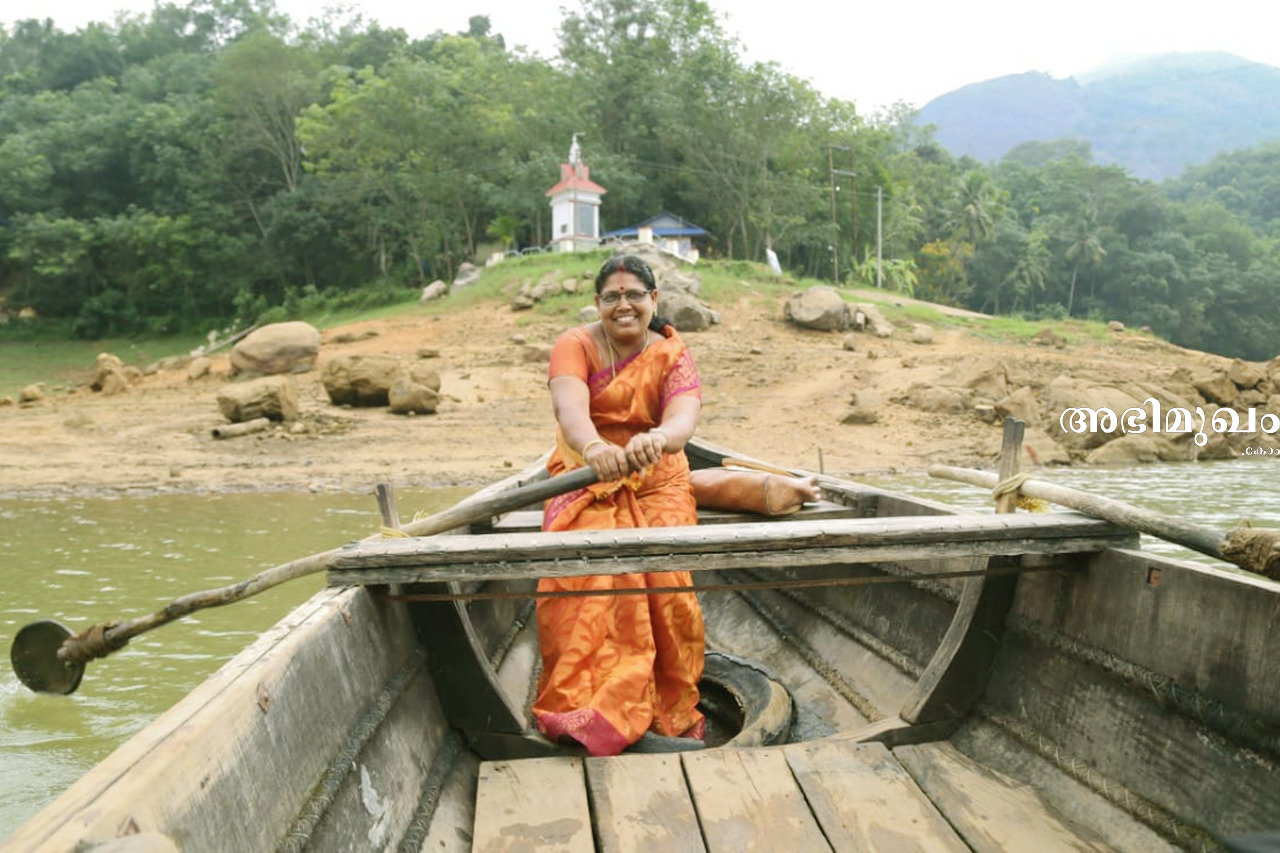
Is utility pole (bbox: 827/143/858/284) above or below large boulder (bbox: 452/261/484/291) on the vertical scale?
above

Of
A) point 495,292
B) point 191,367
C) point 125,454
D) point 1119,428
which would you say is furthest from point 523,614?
point 495,292

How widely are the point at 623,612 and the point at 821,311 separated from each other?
16.6 m

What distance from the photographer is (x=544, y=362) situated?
16156 millimetres

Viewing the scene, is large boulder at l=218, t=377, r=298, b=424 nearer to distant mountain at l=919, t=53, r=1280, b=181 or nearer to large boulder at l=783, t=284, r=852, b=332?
large boulder at l=783, t=284, r=852, b=332

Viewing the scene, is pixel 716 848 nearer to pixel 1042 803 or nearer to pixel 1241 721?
pixel 1042 803

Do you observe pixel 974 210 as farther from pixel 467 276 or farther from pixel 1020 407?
pixel 1020 407

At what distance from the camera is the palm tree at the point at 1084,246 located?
43747 mm

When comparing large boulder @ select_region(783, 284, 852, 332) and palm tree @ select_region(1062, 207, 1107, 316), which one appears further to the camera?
palm tree @ select_region(1062, 207, 1107, 316)

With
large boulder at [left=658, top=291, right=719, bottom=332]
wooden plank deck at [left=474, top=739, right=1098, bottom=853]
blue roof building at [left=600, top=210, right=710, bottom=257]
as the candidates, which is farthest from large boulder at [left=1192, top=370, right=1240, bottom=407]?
blue roof building at [left=600, top=210, right=710, bottom=257]

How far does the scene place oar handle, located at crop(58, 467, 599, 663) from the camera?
2.14m

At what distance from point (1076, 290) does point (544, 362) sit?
38.3 meters

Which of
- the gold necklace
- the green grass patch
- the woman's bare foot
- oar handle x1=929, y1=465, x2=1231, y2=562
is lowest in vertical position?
the green grass patch

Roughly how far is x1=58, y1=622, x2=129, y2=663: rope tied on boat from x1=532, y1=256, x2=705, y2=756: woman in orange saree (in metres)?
1.07

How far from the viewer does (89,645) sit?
2.39 m
